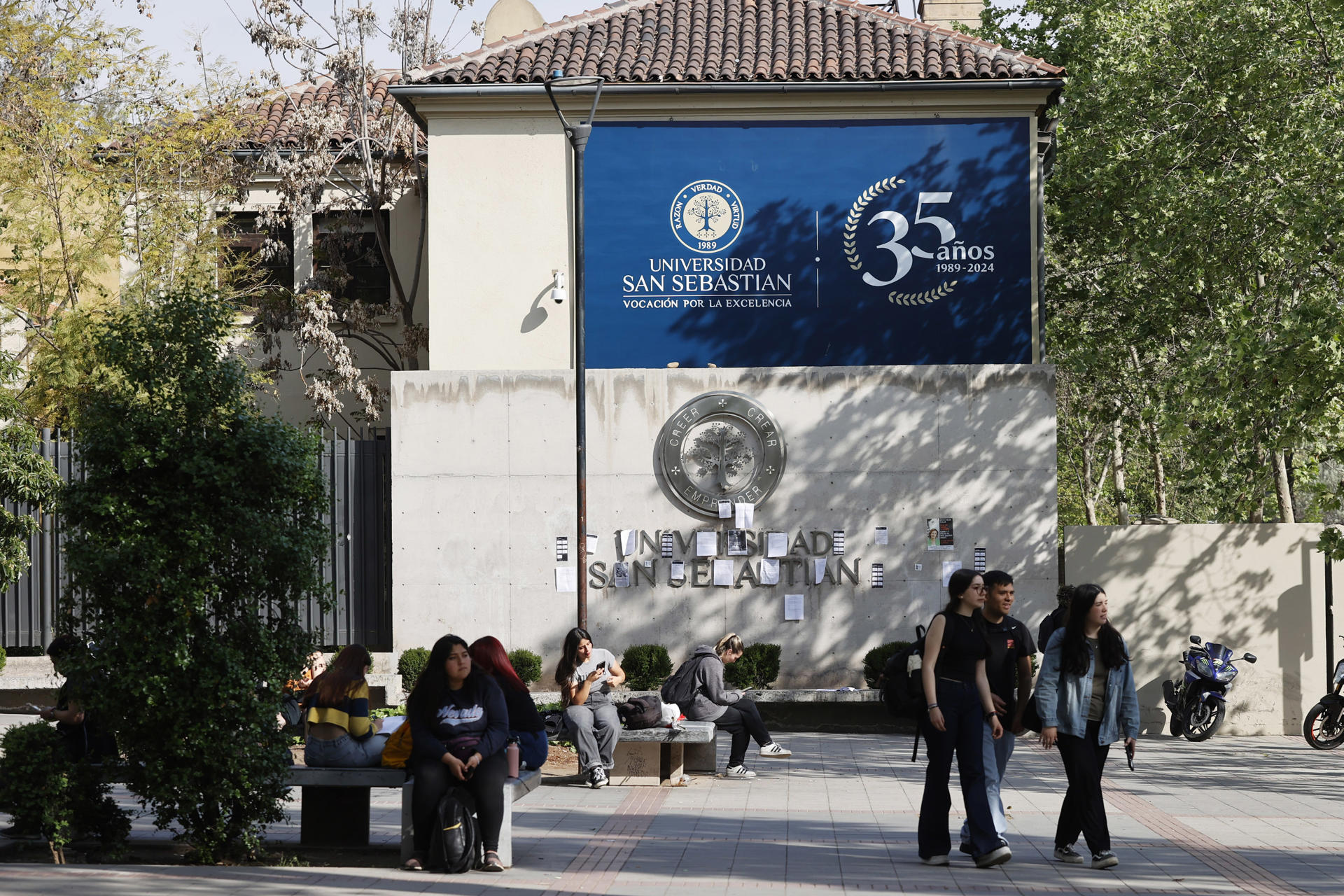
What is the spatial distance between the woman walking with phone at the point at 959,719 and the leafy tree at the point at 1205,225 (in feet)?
23.5

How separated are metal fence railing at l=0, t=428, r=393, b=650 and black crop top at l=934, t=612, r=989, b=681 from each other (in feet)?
35.0

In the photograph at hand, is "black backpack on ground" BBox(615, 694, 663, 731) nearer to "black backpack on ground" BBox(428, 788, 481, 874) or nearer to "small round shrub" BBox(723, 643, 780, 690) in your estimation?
"black backpack on ground" BBox(428, 788, 481, 874)

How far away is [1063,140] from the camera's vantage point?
73.2ft

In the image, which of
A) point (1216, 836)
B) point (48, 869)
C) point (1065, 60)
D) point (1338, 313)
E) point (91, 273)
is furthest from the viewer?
point (1065, 60)

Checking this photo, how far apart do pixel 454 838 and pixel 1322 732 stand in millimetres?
11405

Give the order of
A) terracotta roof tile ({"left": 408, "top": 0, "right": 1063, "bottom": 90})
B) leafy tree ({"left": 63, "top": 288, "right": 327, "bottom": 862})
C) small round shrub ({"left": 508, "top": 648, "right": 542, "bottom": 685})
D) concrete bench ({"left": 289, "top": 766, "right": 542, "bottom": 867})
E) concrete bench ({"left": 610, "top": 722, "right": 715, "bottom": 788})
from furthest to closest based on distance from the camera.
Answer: terracotta roof tile ({"left": 408, "top": 0, "right": 1063, "bottom": 90}), small round shrub ({"left": 508, "top": 648, "right": 542, "bottom": 685}), concrete bench ({"left": 610, "top": 722, "right": 715, "bottom": 788}), concrete bench ({"left": 289, "top": 766, "right": 542, "bottom": 867}), leafy tree ({"left": 63, "top": 288, "right": 327, "bottom": 862})

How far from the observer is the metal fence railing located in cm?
1788

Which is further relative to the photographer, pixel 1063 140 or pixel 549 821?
pixel 1063 140

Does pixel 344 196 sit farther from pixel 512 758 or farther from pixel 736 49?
pixel 512 758

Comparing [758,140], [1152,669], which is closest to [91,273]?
[758,140]

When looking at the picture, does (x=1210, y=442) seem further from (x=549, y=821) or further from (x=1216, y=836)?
(x=549, y=821)

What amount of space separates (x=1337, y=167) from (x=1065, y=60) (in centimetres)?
1027

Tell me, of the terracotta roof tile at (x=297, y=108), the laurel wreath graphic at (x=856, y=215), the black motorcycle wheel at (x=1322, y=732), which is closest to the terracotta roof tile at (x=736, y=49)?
the laurel wreath graphic at (x=856, y=215)

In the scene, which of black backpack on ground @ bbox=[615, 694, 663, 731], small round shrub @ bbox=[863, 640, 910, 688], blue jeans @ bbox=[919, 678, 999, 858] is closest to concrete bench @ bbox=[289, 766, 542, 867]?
blue jeans @ bbox=[919, 678, 999, 858]
